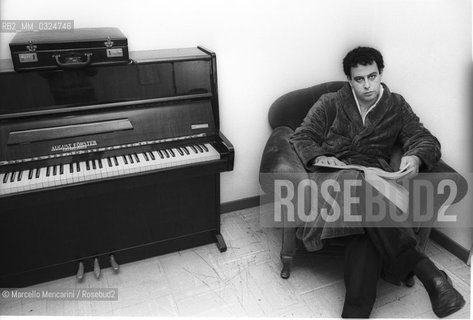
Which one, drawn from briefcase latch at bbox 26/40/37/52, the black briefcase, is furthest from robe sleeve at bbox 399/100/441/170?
briefcase latch at bbox 26/40/37/52

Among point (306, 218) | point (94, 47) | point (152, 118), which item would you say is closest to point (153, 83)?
point (152, 118)

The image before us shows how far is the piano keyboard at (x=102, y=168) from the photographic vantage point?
180 centimetres

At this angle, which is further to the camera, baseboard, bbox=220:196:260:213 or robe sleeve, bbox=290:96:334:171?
baseboard, bbox=220:196:260:213

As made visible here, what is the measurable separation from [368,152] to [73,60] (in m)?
1.61

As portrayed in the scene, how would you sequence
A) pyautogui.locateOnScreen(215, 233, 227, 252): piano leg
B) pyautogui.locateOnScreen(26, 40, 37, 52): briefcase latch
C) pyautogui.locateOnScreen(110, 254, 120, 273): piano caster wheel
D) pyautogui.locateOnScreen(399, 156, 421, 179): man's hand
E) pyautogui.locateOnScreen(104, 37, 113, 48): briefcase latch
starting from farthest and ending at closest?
pyautogui.locateOnScreen(215, 233, 227, 252): piano leg < pyautogui.locateOnScreen(110, 254, 120, 273): piano caster wheel < pyautogui.locateOnScreen(399, 156, 421, 179): man's hand < pyautogui.locateOnScreen(104, 37, 113, 48): briefcase latch < pyautogui.locateOnScreen(26, 40, 37, 52): briefcase latch

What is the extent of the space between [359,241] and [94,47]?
5.09 ft

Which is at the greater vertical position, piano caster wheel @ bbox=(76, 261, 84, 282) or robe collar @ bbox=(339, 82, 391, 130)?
robe collar @ bbox=(339, 82, 391, 130)

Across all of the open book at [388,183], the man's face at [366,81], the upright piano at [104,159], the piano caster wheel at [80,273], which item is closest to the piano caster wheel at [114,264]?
the upright piano at [104,159]

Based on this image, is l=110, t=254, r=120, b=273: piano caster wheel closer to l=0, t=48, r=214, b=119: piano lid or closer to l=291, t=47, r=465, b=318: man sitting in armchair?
l=0, t=48, r=214, b=119: piano lid

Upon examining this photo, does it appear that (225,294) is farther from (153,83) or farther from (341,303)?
(153,83)

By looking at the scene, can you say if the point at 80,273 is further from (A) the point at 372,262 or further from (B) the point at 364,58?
(B) the point at 364,58

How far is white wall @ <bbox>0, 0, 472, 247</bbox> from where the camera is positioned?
2.16 metres

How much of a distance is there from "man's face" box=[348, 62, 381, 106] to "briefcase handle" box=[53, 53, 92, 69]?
1379 mm

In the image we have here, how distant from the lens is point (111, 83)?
2.02 m
